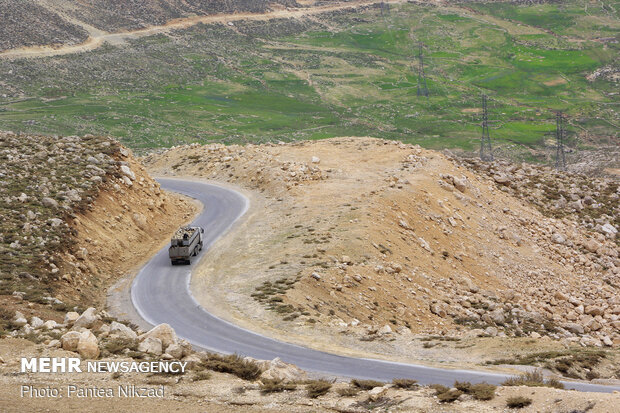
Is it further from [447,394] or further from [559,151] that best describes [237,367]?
[559,151]

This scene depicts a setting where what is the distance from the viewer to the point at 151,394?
59.8ft

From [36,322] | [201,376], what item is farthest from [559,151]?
[201,376]

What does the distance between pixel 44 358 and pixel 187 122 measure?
297ft

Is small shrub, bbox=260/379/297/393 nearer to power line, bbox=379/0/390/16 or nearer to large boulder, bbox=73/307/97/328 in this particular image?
large boulder, bbox=73/307/97/328

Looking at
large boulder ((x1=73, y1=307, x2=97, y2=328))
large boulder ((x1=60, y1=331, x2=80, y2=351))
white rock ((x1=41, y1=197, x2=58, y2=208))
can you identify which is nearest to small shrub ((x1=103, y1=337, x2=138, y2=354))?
large boulder ((x1=60, y1=331, x2=80, y2=351))

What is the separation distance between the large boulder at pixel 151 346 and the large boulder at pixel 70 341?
1921 millimetres

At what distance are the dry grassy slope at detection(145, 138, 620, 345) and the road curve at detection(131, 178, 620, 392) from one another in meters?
1.52

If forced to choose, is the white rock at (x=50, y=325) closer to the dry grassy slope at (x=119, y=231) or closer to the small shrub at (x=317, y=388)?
the dry grassy slope at (x=119, y=231)

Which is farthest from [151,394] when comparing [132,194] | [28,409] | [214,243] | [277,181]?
[277,181]

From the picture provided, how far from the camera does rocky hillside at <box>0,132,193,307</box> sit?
31391 mm

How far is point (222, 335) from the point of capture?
27906 millimetres

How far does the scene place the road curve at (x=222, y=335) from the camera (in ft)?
74.0

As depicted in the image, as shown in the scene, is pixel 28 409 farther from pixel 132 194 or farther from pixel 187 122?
pixel 187 122

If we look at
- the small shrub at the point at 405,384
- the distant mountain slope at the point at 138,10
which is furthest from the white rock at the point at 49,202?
the distant mountain slope at the point at 138,10
